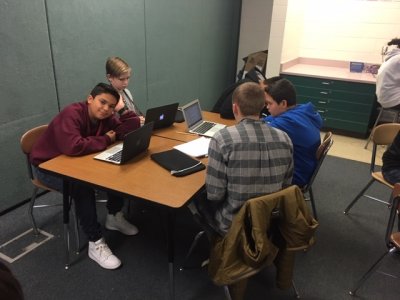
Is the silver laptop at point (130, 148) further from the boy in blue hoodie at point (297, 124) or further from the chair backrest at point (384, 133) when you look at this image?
the chair backrest at point (384, 133)

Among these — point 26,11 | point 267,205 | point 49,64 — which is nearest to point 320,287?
point 267,205

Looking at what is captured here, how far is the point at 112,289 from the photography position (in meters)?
1.87

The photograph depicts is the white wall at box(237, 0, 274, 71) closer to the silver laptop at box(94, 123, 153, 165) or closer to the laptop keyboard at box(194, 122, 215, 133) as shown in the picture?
the laptop keyboard at box(194, 122, 215, 133)

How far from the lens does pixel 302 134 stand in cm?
202

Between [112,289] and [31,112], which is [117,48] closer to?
[31,112]

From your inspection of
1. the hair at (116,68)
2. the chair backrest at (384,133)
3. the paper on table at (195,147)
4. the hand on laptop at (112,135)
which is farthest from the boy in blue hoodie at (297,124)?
the hair at (116,68)

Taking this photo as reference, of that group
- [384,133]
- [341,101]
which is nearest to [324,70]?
[341,101]

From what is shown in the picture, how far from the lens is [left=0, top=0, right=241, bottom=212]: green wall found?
7.78 ft

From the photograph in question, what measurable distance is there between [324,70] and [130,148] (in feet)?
12.8

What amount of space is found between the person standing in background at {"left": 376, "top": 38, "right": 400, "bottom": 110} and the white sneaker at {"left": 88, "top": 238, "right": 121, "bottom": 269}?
134 inches

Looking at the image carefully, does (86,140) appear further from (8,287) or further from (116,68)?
(8,287)

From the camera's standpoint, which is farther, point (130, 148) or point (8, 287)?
point (130, 148)

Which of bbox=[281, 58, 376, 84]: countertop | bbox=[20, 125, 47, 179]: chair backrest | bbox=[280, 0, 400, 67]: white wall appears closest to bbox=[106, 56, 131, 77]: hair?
bbox=[20, 125, 47, 179]: chair backrest

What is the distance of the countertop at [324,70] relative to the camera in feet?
14.4
